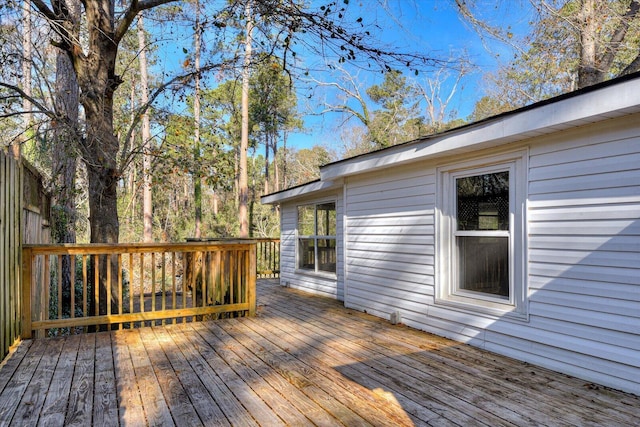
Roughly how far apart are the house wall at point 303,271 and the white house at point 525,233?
1.10 m

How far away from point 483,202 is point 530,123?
3.05ft

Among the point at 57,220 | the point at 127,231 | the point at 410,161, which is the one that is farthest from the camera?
the point at 127,231

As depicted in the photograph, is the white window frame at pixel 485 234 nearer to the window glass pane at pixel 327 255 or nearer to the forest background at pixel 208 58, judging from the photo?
the forest background at pixel 208 58

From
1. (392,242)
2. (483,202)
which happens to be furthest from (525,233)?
(392,242)

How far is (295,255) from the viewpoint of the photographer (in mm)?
7469

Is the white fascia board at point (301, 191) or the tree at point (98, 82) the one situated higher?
the tree at point (98, 82)

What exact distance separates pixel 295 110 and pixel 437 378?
19.4 m

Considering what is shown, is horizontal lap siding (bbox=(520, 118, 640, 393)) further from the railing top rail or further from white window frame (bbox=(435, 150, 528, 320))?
the railing top rail

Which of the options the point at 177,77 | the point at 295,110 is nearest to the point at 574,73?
the point at 177,77

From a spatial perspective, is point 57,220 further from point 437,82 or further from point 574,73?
point 437,82

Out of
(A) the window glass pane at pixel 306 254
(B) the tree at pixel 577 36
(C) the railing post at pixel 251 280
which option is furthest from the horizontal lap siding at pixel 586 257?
(A) the window glass pane at pixel 306 254

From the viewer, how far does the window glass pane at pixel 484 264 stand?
3355 millimetres

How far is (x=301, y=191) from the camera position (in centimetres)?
669

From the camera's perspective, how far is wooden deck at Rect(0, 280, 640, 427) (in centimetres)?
214
